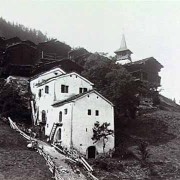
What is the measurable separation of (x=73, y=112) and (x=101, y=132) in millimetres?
4031

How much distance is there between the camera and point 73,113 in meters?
44.4

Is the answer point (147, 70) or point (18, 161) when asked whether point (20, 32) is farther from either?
point (18, 161)

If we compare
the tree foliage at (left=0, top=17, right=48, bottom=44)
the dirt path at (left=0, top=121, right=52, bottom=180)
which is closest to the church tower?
the dirt path at (left=0, top=121, right=52, bottom=180)

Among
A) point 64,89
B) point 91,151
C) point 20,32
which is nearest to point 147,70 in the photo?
point 64,89

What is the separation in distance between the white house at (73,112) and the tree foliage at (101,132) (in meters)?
0.47

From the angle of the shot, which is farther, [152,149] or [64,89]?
[64,89]

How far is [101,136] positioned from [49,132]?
7.71 meters

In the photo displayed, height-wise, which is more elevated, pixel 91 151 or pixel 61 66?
pixel 61 66

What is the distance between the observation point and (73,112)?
44.4m

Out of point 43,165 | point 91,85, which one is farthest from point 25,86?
point 43,165

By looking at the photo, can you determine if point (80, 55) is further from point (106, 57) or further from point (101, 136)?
point (101, 136)

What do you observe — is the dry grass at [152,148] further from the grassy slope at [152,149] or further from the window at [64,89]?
the window at [64,89]

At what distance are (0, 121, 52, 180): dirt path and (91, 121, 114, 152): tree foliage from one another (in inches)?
322

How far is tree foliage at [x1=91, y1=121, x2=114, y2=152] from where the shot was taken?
44438 mm
